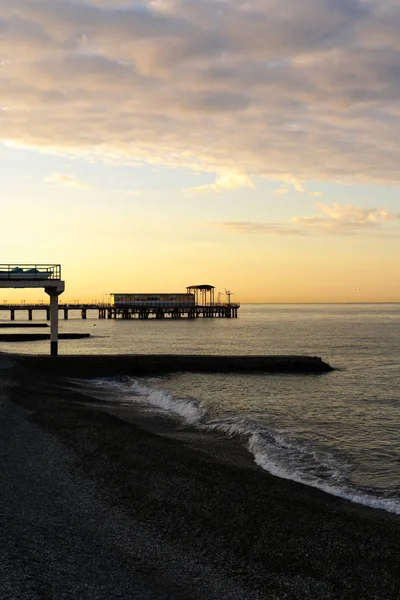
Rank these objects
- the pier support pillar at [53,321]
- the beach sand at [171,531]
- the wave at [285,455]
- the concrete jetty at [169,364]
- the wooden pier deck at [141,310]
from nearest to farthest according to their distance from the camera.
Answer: the beach sand at [171,531] → the wave at [285,455] → the concrete jetty at [169,364] → the pier support pillar at [53,321] → the wooden pier deck at [141,310]

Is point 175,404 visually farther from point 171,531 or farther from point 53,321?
point 53,321

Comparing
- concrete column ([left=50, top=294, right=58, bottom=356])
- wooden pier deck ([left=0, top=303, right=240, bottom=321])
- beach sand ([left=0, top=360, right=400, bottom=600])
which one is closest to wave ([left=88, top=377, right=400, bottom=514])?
beach sand ([left=0, top=360, right=400, bottom=600])

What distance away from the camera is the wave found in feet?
41.2

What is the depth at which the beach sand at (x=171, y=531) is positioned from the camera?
7.30 meters

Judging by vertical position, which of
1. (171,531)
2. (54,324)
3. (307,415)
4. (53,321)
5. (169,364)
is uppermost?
(53,321)

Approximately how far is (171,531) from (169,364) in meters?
30.1

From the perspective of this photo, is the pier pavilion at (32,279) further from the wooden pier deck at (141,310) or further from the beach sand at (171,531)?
the wooden pier deck at (141,310)

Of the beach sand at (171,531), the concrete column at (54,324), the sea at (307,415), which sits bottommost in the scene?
the sea at (307,415)

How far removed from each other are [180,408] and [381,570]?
665 inches

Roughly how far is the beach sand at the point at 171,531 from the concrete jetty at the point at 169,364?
Answer: 22534 mm

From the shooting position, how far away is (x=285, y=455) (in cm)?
1611

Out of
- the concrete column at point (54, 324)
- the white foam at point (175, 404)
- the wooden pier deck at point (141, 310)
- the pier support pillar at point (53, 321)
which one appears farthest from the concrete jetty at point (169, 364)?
the wooden pier deck at point (141, 310)

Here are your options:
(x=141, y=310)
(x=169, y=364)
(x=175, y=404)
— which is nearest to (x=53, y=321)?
(x=169, y=364)

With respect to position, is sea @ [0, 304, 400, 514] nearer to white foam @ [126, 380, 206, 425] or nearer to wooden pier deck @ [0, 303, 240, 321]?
white foam @ [126, 380, 206, 425]
